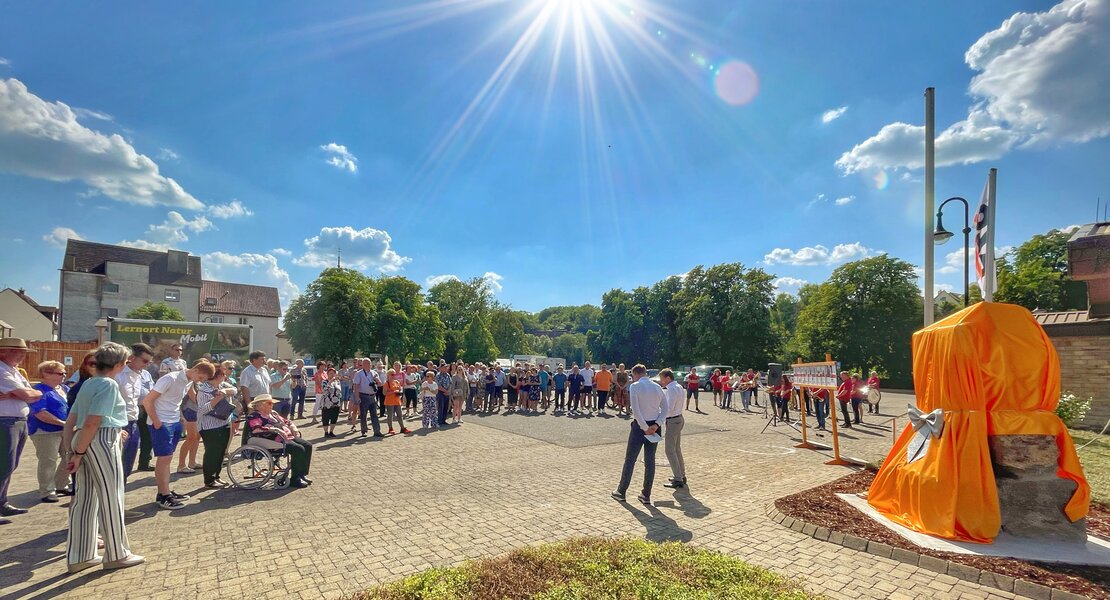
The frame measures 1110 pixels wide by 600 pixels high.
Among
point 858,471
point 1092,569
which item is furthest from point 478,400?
point 1092,569

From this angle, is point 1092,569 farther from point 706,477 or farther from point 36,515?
point 36,515

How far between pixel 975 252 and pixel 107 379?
11672 millimetres

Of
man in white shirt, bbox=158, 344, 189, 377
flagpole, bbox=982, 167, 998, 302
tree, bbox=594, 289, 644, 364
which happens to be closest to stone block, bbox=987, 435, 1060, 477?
flagpole, bbox=982, 167, 998, 302

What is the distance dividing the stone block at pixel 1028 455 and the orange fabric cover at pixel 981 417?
0.08 meters

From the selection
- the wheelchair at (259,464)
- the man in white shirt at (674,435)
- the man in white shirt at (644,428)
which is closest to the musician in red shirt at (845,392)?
the man in white shirt at (674,435)

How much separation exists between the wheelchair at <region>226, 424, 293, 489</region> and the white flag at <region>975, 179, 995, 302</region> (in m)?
10.6

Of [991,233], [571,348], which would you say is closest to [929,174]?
[991,233]

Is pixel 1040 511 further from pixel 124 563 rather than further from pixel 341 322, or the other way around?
pixel 341 322

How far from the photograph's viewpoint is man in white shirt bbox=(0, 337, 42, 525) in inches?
210

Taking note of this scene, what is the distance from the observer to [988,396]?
5184 millimetres

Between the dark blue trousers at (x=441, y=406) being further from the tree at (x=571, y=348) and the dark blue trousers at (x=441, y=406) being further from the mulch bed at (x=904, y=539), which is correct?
the tree at (x=571, y=348)

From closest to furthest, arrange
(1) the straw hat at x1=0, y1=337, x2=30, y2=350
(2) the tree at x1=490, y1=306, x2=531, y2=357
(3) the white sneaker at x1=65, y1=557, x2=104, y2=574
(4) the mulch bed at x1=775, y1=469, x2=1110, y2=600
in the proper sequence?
(4) the mulch bed at x1=775, y1=469, x2=1110, y2=600
(3) the white sneaker at x1=65, y1=557, x2=104, y2=574
(1) the straw hat at x1=0, y1=337, x2=30, y2=350
(2) the tree at x1=490, y1=306, x2=531, y2=357

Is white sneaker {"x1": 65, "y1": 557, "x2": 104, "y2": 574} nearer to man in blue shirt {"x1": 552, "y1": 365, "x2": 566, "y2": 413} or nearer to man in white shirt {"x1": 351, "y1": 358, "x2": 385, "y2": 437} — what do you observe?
man in white shirt {"x1": 351, "y1": 358, "x2": 385, "y2": 437}

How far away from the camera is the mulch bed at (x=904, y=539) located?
12.9ft
